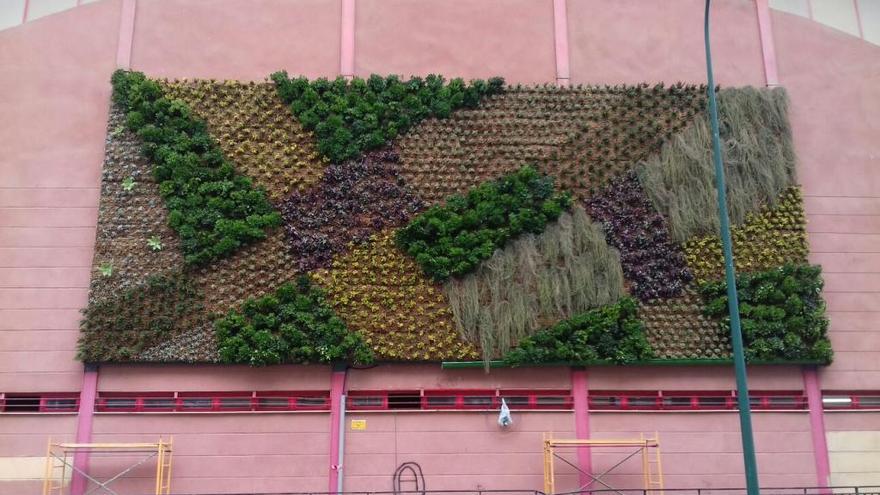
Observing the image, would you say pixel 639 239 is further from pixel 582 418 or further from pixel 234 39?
pixel 234 39

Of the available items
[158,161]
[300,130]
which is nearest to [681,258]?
[300,130]

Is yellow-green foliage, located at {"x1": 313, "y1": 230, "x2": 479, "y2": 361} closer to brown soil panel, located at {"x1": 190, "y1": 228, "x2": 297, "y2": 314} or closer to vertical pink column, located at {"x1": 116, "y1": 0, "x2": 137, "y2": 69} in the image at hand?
brown soil panel, located at {"x1": 190, "y1": 228, "x2": 297, "y2": 314}

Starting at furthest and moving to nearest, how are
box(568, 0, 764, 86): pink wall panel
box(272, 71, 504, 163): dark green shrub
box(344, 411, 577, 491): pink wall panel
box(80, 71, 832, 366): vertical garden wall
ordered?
box(568, 0, 764, 86): pink wall panel
box(272, 71, 504, 163): dark green shrub
box(80, 71, 832, 366): vertical garden wall
box(344, 411, 577, 491): pink wall panel

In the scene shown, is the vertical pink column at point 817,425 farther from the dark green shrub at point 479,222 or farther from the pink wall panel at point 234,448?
the pink wall panel at point 234,448

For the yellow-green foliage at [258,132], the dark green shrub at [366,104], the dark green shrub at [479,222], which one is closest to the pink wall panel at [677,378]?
the dark green shrub at [479,222]

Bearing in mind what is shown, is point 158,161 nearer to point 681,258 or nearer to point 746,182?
point 681,258

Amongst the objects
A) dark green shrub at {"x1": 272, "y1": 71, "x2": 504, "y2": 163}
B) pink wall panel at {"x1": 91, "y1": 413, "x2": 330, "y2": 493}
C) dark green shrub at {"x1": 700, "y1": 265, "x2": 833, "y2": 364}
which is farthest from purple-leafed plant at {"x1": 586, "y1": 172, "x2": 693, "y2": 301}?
pink wall panel at {"x1": 91, "y1": 413, "x2": 330, "y2": 493}

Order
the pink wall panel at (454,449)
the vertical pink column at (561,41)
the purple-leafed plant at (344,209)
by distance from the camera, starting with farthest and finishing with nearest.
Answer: the vertical pink column at (561,41) → the purple-leafed plant at (344,209) → the pink wall panel at (454,449)
